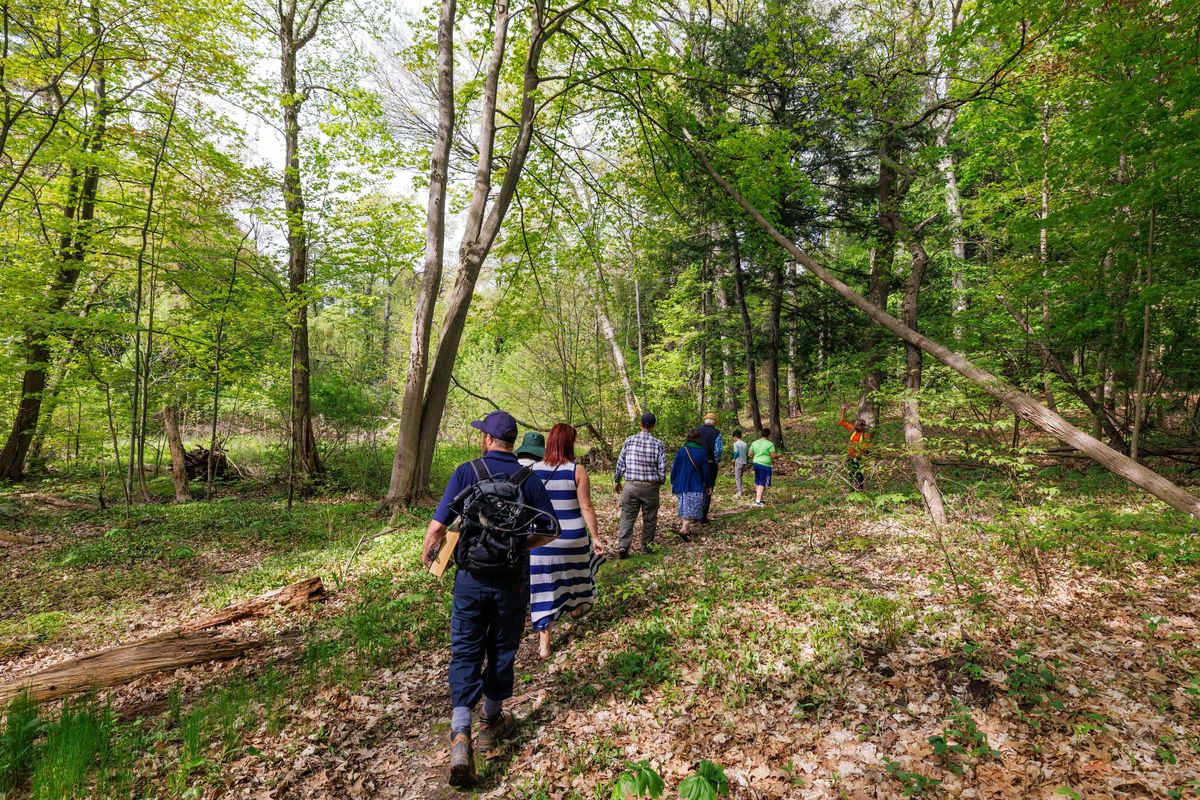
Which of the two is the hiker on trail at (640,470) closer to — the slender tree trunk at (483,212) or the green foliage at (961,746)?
the green foliage at (961,746)

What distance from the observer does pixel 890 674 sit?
392cm

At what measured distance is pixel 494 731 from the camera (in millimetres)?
3443

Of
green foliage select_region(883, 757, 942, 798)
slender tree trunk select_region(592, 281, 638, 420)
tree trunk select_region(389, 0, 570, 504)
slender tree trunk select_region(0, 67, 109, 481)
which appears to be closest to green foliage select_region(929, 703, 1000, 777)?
green foliage select_region(883, 757, 942, 798)

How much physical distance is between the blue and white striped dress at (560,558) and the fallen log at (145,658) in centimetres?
316

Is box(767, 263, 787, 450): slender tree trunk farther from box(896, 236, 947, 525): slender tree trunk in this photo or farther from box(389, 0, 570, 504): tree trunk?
box(389, 0, 570, 504): tree trunk

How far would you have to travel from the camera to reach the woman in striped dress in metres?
4.61

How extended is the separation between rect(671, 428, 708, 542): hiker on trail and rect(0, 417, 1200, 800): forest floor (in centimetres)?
80

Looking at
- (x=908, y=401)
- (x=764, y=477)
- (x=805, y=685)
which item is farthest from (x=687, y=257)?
(x=805, y=685)

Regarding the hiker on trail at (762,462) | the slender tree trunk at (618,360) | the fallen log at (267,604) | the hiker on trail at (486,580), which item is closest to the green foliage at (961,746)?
the hiker on trail at (486,580)

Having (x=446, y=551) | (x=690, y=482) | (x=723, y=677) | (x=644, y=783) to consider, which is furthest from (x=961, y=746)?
(x=690, y=482)

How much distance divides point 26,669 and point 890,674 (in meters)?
7.92

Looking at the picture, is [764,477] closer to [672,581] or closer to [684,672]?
[672,581]

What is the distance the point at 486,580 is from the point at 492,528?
380 mm

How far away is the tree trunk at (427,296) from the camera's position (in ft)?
32.2
